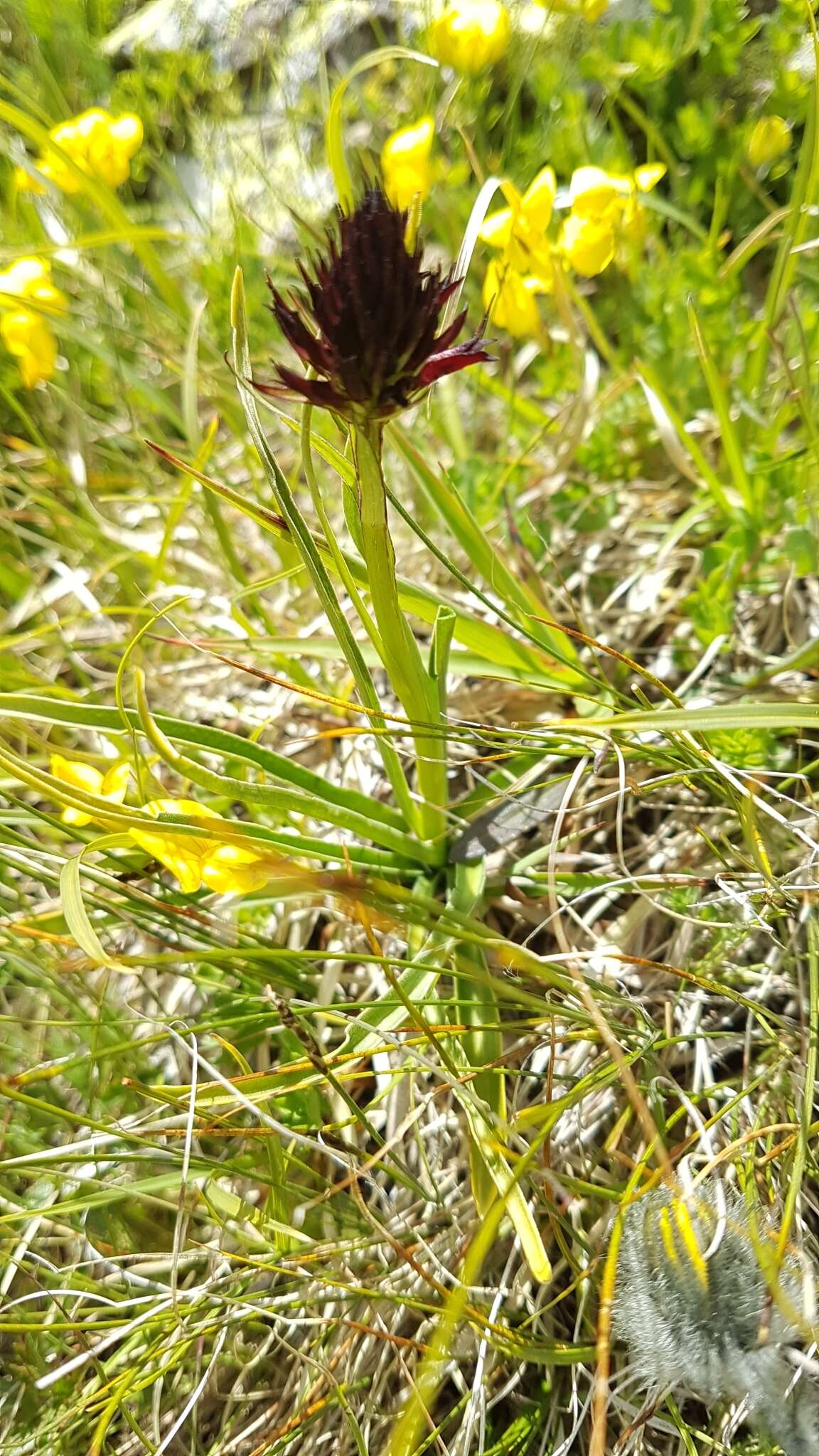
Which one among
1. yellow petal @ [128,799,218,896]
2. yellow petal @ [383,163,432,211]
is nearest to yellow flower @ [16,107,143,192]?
yellow petal @ [383,163,432,211]

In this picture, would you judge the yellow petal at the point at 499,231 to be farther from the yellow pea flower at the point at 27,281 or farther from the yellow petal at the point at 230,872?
the yellow petal at the point at 230,872

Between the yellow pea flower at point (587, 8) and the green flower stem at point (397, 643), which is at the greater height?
the yellow pea flower at point (587, 8)

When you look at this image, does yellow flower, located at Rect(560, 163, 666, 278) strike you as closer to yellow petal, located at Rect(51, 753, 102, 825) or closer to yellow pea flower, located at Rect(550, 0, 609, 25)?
yellow pea flower, located at Rect(550, 0, 609, 25)

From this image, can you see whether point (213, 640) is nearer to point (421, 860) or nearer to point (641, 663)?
point (421, 860)

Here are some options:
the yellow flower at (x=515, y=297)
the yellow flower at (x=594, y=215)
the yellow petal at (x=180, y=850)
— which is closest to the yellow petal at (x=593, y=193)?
→ the yellow flower at (x=594, y=215)

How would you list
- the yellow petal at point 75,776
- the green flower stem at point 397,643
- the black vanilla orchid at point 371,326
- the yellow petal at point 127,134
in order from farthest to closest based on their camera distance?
1. the yellow petal at point 127,134
2. the yellow petal at point 75,776
3. the green flower stem at point 397,643
4. the black vanilla orchid at point 371,326

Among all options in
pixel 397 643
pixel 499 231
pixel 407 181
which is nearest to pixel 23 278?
pixel 407 181

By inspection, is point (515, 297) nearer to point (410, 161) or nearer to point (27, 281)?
point (410, 161)
